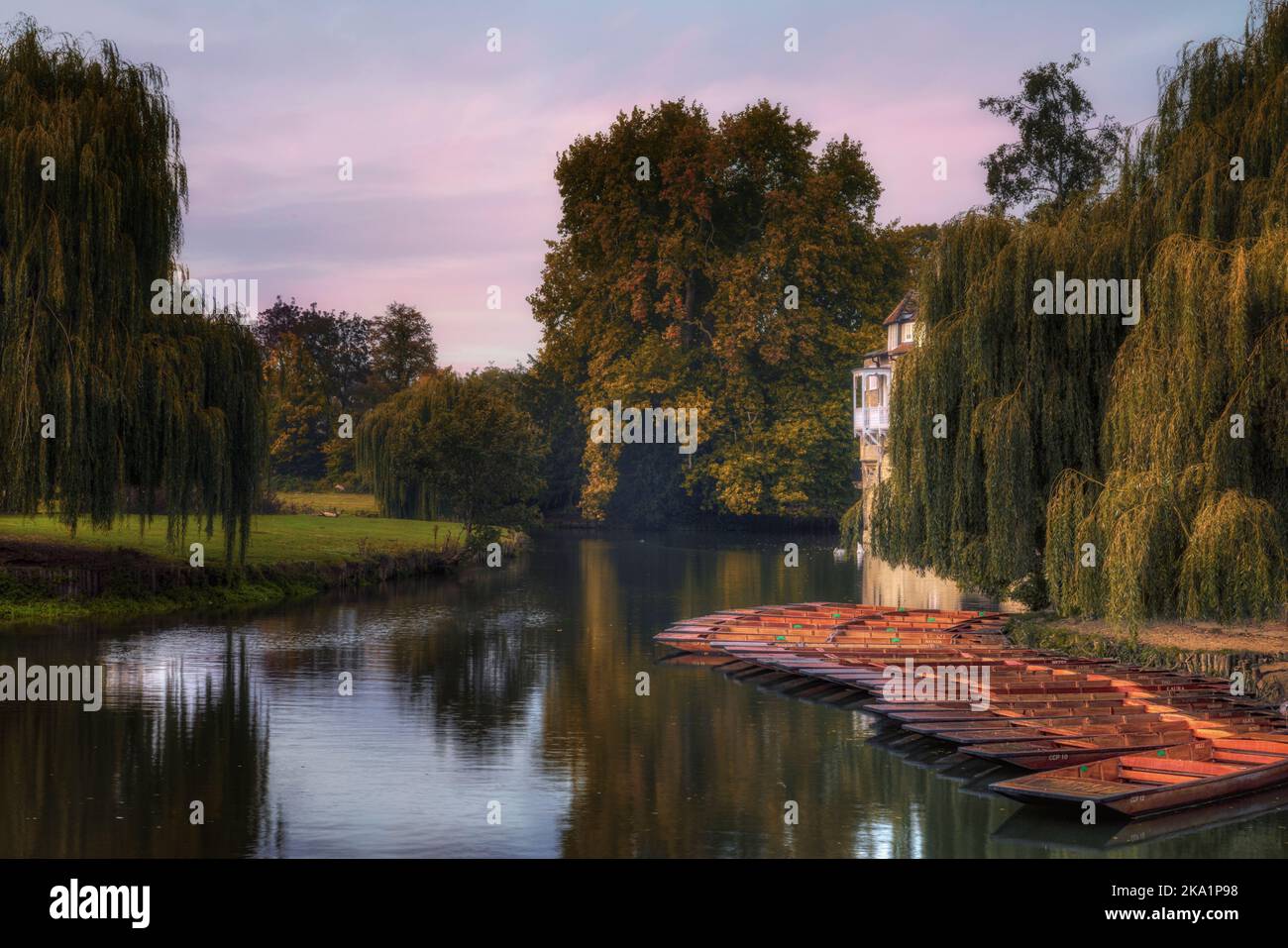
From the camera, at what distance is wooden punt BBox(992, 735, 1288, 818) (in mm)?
13266

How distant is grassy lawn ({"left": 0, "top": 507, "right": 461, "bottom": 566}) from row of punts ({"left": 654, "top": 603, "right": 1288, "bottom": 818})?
14.0m

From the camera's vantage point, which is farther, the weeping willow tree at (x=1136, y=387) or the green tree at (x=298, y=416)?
the green tree at (x=298, y=416)

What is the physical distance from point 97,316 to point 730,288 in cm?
4401

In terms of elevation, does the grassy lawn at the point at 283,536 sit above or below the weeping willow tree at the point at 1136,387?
below

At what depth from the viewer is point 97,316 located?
86.6 ft

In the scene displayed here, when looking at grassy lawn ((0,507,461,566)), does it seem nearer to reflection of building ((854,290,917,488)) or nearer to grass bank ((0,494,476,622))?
grass bank ((0,494,476,622))

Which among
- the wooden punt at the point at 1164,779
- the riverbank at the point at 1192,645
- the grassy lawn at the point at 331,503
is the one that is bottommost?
the wooden punt at the point at 1164,779

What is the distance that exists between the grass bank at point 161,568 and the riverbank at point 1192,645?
18.6 metres

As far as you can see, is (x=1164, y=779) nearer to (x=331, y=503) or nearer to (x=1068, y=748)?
(x=1068, y=748)

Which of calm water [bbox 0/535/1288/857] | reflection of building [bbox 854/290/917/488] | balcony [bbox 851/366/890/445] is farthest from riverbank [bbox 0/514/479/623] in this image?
reflection of building [bbox 854/290/917/488]

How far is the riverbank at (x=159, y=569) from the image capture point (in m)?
28.7

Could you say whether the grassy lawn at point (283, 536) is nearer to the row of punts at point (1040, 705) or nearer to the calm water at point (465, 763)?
the calm water at point (465, 763)

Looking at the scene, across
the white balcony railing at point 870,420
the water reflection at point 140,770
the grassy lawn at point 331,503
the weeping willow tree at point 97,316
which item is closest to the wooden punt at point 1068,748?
the water reflection at point 140,770
